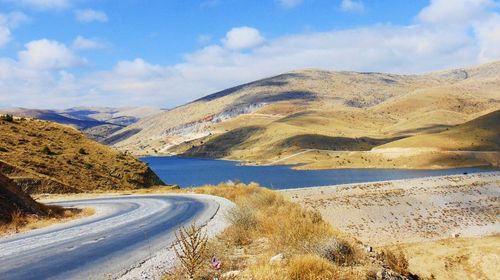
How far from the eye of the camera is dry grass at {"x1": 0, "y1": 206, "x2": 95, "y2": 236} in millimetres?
18208

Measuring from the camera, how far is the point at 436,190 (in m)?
59.5

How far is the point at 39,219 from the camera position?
21.5 metres

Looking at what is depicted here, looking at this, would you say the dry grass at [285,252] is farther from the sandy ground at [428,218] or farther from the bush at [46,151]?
the bush at [46,151]

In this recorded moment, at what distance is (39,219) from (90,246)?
910cm

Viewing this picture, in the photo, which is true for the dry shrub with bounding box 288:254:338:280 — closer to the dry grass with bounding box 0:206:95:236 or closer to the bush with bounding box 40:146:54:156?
the dry grass with bounding box 0:206:95:236

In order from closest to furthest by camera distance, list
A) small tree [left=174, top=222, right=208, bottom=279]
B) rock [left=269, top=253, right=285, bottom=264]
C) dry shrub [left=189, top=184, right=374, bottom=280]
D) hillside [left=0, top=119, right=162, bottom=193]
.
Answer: small tree [left=174, top=222, right=208, bottom=279] < dry shrub [left=189, top=184, right=374, bottom=280] < rock [left=269, top=253, right=285, bottom=264] < hillside [left=0, top=119, right=162, bottom=193]

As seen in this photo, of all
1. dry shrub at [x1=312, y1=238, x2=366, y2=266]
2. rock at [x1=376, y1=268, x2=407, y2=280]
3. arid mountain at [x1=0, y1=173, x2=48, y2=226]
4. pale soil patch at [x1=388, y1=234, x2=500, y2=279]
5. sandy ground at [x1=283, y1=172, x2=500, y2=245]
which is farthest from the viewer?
sandy ground at [x1=283, y1=172, x2=500, y2=245]

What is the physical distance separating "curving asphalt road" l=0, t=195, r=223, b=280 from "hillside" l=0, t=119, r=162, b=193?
69.3 ft

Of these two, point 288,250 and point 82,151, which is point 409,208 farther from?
point 288,250

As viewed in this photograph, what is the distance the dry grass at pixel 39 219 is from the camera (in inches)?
717

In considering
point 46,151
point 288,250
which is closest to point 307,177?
point 46,151

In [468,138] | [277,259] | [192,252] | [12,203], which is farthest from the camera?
[468,138]

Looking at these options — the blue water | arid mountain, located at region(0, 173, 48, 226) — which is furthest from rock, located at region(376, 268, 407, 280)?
the blue water

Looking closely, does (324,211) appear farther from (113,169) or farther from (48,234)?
(48,234)
